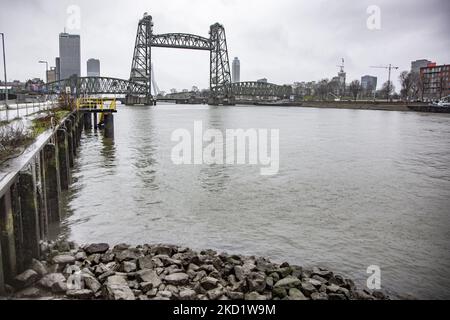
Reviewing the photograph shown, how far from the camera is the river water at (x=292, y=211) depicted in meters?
9.77

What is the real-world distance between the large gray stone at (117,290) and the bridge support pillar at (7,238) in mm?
1532

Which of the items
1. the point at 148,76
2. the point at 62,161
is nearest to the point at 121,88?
the point at 148,76

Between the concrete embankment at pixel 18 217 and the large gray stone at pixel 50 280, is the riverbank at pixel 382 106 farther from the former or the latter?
the large gray stone at pixel 50 280

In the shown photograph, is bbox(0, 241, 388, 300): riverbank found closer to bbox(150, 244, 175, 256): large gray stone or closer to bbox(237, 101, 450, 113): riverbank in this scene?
bbox(150, 244, 175, 256): large gray stone

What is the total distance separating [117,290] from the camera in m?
6.75

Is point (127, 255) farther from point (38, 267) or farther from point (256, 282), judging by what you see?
point (256, 282)

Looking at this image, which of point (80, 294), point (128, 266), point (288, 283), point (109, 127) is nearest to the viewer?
point (80, 294)

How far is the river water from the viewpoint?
977cm

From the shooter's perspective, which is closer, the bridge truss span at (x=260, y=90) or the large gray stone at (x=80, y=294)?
the large gray stone at (x=80, y=294)

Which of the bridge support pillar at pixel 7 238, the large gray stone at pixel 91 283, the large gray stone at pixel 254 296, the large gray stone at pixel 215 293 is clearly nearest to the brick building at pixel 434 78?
the large gray stone at pixel 254 296

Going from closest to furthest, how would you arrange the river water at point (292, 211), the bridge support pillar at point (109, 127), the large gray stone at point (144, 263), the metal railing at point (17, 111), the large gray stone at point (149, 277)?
1. the large gray stone at point (149, 277)
2. the large gray stone at point (144, 263)
3. the river water at point (292, 211)
4. the metal railing at point (17, 111)
5. the bridge support pillar at point (109, 127)

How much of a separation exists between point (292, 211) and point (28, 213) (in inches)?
307

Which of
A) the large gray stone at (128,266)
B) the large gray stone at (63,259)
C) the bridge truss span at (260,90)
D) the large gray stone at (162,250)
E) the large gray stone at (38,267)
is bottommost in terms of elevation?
the large gray stone at (162,250)
